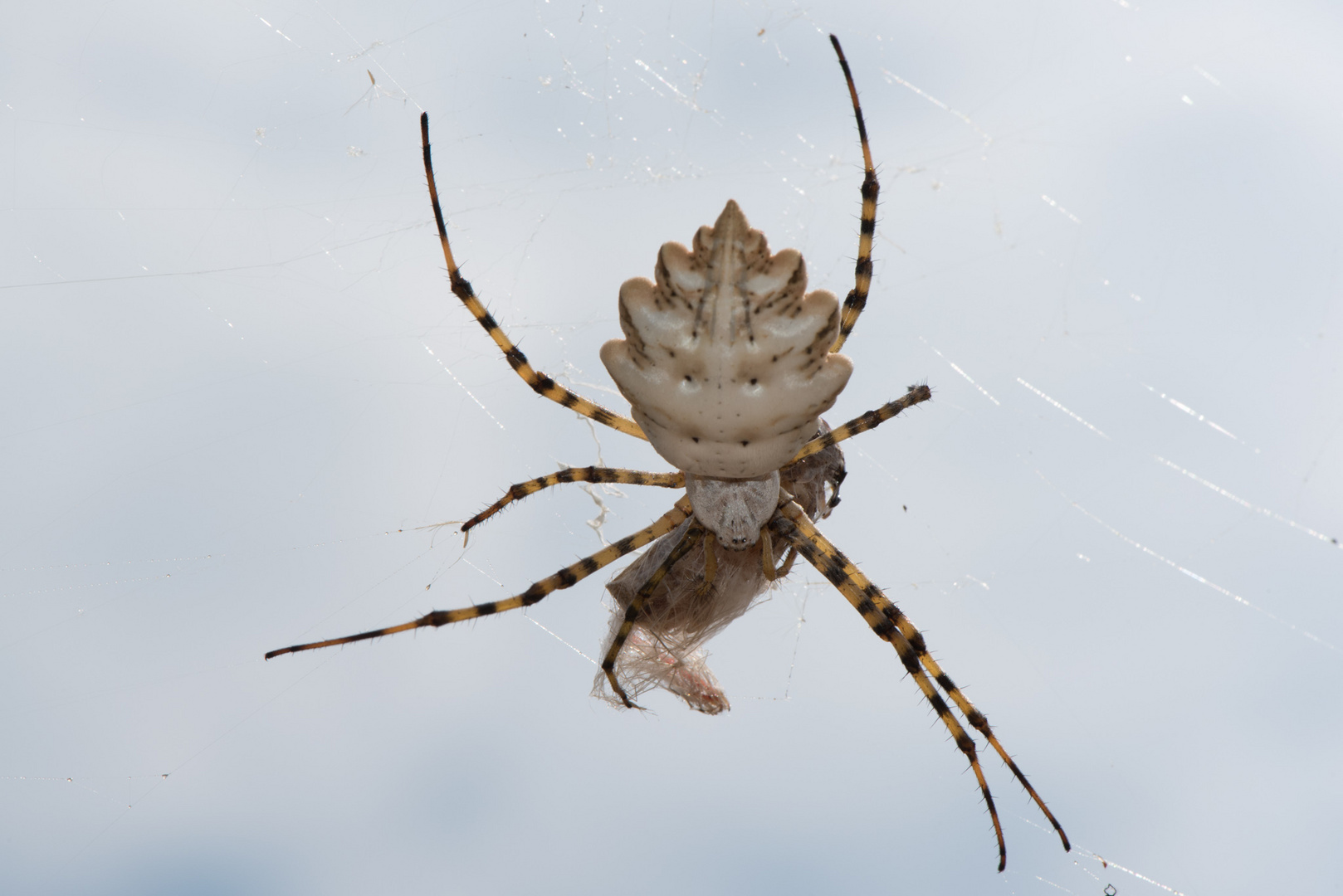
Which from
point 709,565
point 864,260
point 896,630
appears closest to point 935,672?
point 896,630

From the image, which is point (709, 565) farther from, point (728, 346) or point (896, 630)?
point (728, 346)

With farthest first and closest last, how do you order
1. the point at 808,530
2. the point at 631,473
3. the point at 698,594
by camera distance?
the point at 698,594
the point at 808,530
the point at 631,473

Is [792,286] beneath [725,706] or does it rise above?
above

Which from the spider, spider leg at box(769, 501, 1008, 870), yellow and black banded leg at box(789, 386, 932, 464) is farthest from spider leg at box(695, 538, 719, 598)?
yellow and black banded leg at box(789, 386, 932, 464)

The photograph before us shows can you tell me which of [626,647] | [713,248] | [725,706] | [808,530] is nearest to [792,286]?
[713,248]

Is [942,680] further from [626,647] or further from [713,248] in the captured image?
[713,248]

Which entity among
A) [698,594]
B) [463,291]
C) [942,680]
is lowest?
[698,594]

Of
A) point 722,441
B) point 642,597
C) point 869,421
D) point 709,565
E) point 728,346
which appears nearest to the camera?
point 728,346
